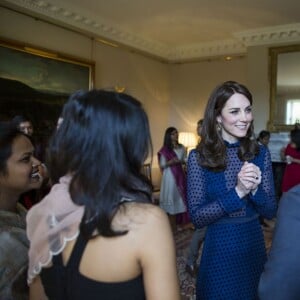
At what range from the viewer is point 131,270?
2.82ft

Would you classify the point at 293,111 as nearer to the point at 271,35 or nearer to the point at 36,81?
the point at 271,35

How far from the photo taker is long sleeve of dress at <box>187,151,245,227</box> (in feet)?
5.18

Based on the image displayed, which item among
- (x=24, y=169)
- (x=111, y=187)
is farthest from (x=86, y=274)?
(x=24, y=169)

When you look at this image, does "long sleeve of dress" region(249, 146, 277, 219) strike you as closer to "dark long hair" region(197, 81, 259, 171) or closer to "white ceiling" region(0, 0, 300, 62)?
"dark long hair" region(197, 81, 259, 171)

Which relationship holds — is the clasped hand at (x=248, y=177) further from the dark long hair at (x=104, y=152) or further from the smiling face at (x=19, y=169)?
the smiling face at (x=19, y=169)

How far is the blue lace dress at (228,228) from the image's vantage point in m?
1.61

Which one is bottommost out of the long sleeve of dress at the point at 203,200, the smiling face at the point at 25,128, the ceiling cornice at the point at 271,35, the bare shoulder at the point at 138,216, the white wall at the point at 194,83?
the long sleeve of dress at the point at 203,200

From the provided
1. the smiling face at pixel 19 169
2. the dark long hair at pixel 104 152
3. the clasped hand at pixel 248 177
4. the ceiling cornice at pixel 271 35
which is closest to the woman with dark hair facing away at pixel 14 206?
the smiling face at pixel 19 169

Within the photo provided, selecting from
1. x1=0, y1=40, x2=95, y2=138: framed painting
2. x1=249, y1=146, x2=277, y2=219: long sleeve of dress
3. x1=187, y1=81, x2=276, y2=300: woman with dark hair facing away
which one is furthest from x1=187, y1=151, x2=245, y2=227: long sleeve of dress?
x1=0, y1=40, x2=95, y2=138: framed painting

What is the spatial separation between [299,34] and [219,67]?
1.74m

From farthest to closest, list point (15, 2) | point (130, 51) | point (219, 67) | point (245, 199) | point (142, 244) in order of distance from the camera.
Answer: point (219, 67) < point (130, 51) < point (15, 2) < point (245, 199) < point (142, 244)

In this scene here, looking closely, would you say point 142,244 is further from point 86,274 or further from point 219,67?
point 219,67

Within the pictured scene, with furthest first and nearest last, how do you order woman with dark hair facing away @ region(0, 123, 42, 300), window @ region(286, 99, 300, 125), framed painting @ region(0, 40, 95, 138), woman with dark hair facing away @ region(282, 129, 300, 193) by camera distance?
window @ region(286, 99, 300, 125) < woman with dark hair facing away @ region(282, 129, 300, 193) < framed painting @ region(0, 40, 95, 138) < woman with dark hair facing away @ region(0, 123, 42, 300)

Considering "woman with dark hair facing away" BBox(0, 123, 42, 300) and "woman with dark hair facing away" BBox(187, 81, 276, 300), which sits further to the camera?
"woman with dark hair facing away" BBox(187, 81, 276, 300)
